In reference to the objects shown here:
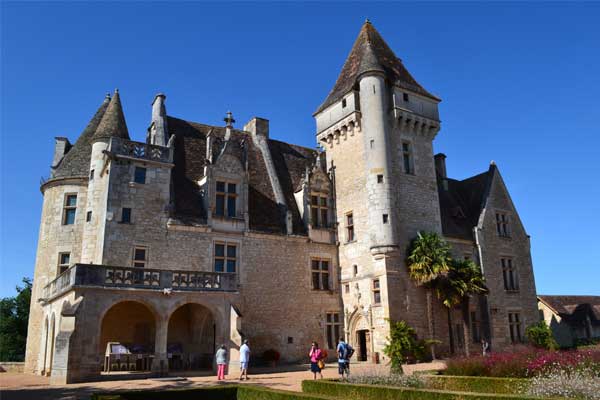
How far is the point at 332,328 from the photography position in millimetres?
24469

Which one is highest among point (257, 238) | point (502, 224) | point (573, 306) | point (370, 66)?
point (370, 66)

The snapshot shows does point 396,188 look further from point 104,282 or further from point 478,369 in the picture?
point 104,282

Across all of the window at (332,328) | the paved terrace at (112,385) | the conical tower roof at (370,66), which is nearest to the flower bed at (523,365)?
the paved terrace at (112,385)

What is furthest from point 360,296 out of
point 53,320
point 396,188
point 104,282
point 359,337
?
point 53,320

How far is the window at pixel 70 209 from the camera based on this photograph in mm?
21984

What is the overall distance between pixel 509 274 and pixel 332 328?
11937 millimetres

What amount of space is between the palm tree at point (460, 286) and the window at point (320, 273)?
18.5 ft

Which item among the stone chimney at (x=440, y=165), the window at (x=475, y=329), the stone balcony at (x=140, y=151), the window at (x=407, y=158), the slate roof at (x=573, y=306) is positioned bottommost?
the window at (x=475, y=329)

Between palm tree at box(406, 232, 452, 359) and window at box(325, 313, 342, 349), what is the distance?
457 cm

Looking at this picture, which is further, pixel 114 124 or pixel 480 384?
pixel 114 124

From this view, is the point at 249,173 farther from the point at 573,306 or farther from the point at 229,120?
the point at 573,306

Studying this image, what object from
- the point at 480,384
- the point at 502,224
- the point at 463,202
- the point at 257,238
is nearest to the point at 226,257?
the point at 257,238

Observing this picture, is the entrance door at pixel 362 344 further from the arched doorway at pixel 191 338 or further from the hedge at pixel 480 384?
the hedge at pixel 480 384

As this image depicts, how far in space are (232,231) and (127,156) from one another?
5.74m
